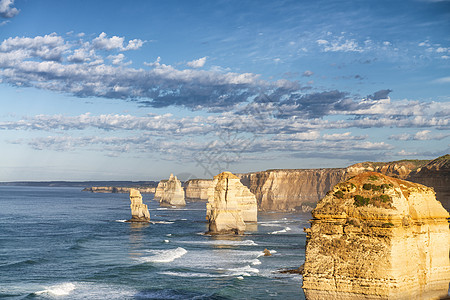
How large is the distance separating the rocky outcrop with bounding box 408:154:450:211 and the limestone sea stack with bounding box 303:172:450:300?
4020 cm

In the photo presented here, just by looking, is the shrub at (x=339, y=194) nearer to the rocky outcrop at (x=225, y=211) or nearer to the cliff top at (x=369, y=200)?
the cliff top at (x=369, y=200)

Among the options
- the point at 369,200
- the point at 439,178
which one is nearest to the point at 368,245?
the point at 369,200

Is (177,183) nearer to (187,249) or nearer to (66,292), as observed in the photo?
(187,249)

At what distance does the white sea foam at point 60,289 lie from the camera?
39.7 metres

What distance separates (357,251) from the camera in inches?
833

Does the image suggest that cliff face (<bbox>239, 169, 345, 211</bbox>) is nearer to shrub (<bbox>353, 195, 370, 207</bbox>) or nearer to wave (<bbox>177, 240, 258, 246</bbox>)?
wave (<bbox>177, 240, 258, 246</bbox>)

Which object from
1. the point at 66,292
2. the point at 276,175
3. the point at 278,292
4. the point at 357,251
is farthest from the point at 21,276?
the point at 276,175

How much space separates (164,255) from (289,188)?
11367 cm

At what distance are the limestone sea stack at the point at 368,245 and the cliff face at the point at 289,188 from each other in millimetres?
139654

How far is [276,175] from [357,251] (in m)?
151

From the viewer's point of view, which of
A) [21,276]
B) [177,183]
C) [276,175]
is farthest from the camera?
[177,183]

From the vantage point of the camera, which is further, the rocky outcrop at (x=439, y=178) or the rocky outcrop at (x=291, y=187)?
the rocky outcrop at (x=291, y=187)

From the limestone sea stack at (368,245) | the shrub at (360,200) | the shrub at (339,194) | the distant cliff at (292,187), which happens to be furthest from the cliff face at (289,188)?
the shrub at (360,200)

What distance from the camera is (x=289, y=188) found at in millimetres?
169750
